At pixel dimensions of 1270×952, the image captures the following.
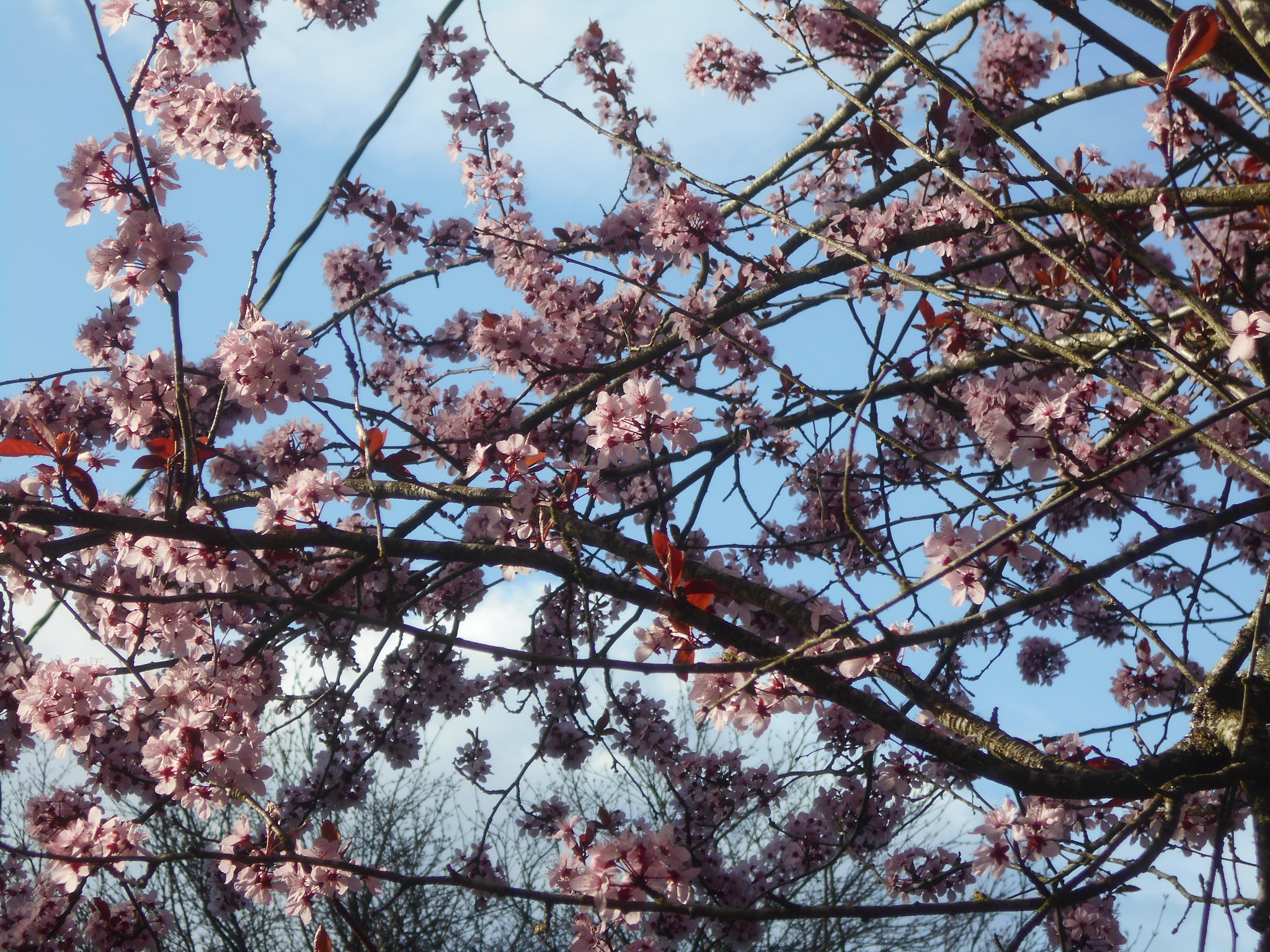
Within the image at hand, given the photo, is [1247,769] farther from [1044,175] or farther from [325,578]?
[325,578]

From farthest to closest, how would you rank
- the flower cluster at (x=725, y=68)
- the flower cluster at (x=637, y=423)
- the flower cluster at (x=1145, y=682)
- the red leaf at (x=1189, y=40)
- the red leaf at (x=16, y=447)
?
the flower cluster at (x=725, y=68)
the flower cluster at (x=1145, y=682)
the flower cluster at (x=637, y=423)
the red leaf at (x=16, y=447)
the red leaf at (x=1189, y=40)

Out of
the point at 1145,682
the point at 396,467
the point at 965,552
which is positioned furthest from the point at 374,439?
the point at 1145,682

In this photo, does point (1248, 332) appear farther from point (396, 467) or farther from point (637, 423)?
point (396, 467)

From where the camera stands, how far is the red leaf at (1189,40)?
5.07 feet

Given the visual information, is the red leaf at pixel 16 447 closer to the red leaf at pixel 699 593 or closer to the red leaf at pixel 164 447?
the red leaf at pixel 164 447

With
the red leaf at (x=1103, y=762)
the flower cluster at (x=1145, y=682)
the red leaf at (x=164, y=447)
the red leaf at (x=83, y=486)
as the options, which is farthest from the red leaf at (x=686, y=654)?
the flower cluster at (x=1145, y=682)

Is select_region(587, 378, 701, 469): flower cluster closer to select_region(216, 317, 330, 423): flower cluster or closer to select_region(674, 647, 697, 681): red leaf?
select_region(674, 647, 697, 681): red leaf

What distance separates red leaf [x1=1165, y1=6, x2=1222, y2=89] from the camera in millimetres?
1545

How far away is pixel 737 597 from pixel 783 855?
2.03m

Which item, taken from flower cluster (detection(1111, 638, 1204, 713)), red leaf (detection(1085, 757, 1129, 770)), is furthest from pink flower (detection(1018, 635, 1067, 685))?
red leaf (detection(1085, 757, 1129, 770))

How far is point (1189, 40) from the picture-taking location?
158 centimetres

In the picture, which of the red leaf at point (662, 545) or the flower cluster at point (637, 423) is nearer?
the red leaf at point (662, 545)

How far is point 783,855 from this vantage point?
138 inches

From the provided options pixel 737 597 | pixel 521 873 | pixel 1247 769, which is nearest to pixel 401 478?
pixel 737 597
